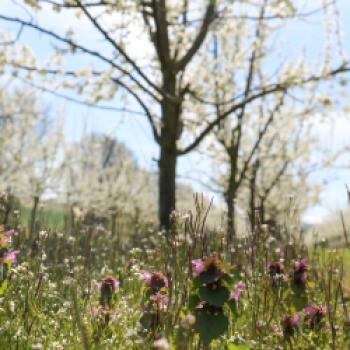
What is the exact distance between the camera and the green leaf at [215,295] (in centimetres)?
A: 240

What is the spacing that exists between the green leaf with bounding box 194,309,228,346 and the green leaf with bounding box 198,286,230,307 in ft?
0.35

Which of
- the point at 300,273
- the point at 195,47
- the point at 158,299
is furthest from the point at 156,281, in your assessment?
the point at 195,47

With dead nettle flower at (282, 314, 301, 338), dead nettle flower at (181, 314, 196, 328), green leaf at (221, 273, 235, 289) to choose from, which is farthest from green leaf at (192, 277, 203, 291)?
dead nettle flower at (282, 314, 301, 338)

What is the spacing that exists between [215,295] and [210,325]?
0.16 metres

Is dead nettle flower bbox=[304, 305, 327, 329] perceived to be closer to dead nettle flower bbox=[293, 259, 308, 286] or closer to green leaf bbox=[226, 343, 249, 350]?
dead nettle flower bbox=[293, 259, 308, 286]

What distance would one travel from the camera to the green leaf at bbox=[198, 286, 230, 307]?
2.40 meters

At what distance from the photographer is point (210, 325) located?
2451 millimetres

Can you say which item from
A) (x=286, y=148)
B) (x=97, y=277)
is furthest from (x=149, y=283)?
(x=286, y=148)

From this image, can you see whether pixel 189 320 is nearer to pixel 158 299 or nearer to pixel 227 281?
pixel 227 281

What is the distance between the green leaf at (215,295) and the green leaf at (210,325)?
11 cm

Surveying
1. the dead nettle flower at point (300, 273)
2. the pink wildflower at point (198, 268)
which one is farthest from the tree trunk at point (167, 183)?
the pink wildflower at point (198, 268)

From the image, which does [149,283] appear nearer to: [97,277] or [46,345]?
[46,345]

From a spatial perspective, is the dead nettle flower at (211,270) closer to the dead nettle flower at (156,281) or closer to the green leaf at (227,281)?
the green leaf at (227,281)

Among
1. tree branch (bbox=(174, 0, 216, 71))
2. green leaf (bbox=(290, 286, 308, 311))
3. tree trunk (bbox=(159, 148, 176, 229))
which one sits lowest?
green leaf (bbox=(290, 286, 308, 311))
